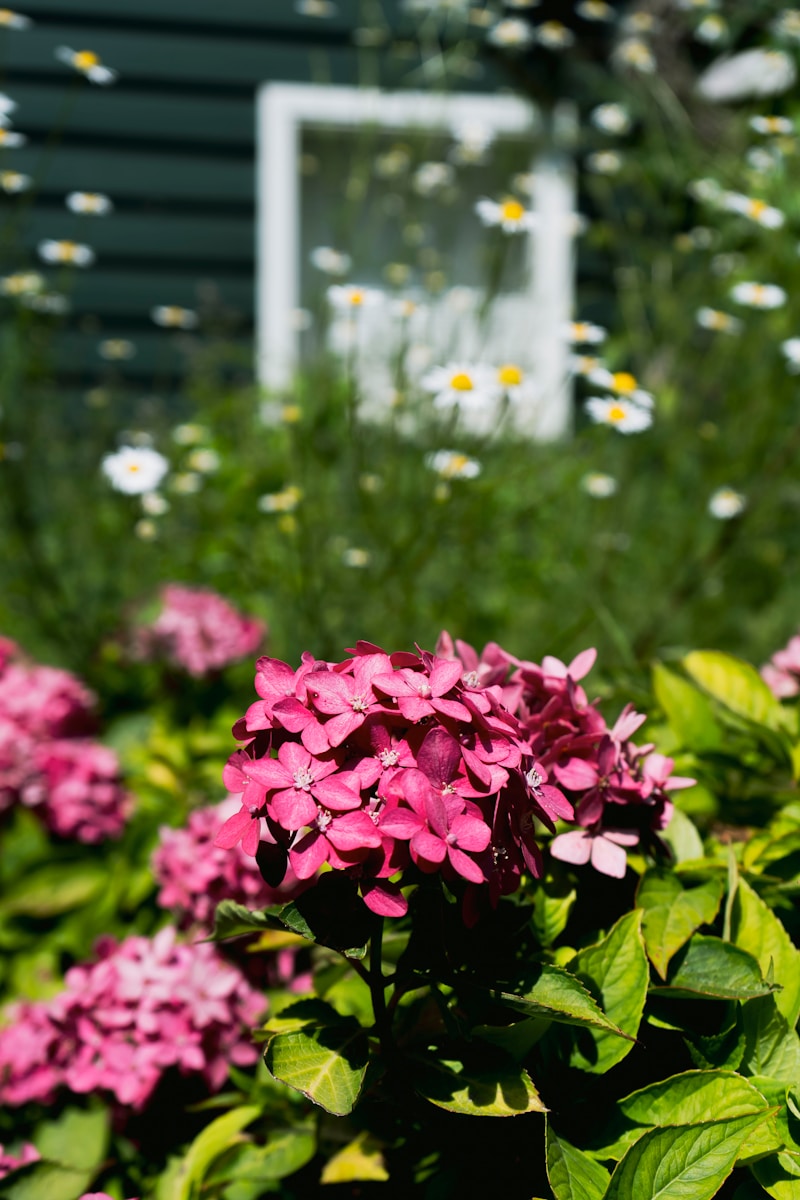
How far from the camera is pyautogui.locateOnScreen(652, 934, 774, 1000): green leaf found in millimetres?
873

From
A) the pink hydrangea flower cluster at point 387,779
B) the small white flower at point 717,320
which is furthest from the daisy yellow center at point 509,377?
the small white flower at point 717,320

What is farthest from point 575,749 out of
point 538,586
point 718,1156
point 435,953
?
point 538,586

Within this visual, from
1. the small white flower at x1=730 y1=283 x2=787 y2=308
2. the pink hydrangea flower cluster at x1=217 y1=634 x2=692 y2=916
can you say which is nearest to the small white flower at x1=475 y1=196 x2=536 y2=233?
the small white flower at x1=730 y1=283 x2=787 y2=308

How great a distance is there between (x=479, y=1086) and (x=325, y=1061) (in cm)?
12

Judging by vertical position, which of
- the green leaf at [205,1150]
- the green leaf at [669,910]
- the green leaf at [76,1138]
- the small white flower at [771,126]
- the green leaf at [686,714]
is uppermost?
the small white flower at [771,126]

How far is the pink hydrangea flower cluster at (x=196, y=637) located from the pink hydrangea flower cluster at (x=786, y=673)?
964 mm

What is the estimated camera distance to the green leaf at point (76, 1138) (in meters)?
1.11

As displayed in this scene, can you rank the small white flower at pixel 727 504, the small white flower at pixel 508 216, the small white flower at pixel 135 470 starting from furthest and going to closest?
1. the small white flower at pixel 727 504
2. the small white flower at pixel 508 216
3. the small white flower at pixel 135 470

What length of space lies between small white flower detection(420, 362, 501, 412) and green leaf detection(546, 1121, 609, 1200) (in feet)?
3.88

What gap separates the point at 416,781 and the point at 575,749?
23cm

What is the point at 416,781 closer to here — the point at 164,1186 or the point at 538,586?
the point at 164,1186

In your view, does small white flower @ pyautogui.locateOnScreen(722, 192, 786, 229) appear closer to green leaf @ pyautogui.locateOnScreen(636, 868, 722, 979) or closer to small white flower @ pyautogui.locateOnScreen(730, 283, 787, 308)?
small white flower @ pyautogui.locateOnScreen(730, 283, 787, 308)

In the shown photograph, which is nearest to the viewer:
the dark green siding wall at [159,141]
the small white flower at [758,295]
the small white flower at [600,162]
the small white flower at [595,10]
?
the small white flower at [758,295]

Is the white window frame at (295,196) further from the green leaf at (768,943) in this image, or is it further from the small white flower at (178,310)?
the green leaf at (768,943)
